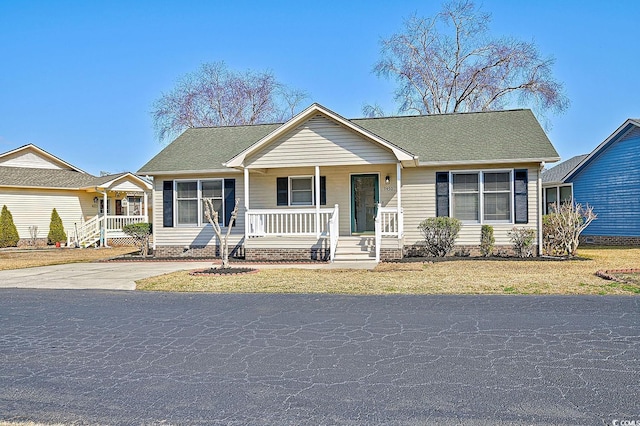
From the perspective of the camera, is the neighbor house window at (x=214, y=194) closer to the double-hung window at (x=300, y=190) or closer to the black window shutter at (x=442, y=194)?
the double-hung window at (x=300, y=190)

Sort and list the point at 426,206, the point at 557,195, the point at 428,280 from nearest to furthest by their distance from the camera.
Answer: the point at 428,280, the point at 426,206, the point at 557,195

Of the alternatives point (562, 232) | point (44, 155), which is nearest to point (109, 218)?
point (44, 155)

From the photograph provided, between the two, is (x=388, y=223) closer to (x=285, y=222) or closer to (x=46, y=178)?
(x=285, y=222)

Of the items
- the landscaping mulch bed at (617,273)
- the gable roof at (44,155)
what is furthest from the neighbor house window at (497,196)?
the gable roof at (44,155)

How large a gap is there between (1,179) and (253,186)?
17041mm

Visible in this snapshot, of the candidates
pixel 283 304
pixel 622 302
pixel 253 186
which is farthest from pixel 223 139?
pixel 622 302

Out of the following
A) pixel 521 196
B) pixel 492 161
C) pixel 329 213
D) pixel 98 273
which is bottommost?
pixel 98 273

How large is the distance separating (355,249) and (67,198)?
65.1 ft

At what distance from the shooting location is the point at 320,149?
1677 cm

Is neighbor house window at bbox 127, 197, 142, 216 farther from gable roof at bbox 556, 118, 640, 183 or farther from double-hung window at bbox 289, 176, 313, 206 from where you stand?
gable roof at bbox 556, 118, 640, 183

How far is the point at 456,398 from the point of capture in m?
4.47

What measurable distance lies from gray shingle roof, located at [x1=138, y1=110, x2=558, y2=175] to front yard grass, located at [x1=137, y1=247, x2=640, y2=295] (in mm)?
3834

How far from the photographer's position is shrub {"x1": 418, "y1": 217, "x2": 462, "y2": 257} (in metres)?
16.6

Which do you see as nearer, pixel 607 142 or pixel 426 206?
pixel 426 206
